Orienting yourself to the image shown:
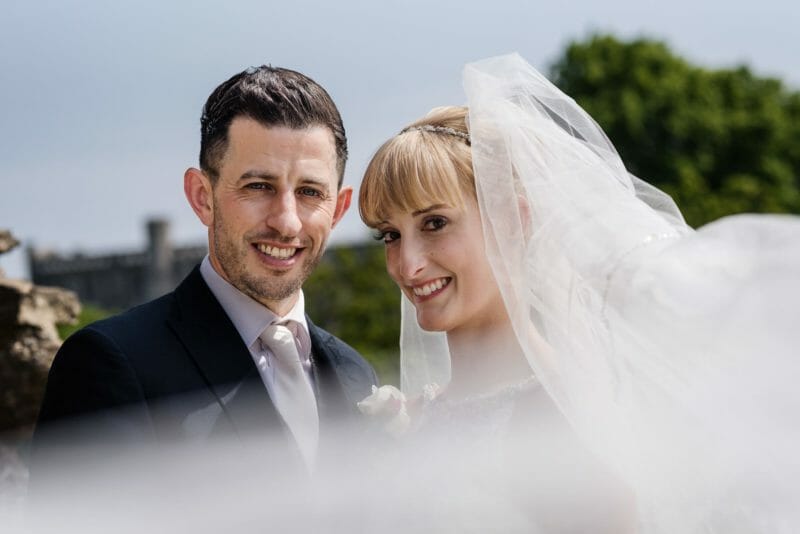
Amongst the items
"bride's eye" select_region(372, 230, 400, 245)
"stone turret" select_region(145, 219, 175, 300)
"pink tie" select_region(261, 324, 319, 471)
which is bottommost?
"stone turret" select_region(145, 219, 175, 300)

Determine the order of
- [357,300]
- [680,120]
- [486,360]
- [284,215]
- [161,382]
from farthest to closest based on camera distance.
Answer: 1. [680,120]
2. [357,300]
3. [486,360]
4. [284,215]
5. [161,382]

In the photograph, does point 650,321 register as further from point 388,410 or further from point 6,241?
point 6,241

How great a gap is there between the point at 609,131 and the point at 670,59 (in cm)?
499

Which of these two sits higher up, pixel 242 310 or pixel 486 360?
pixel 242 310

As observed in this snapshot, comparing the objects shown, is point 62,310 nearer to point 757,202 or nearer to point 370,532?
point 370,532

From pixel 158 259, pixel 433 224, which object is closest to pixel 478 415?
pixel 433 224

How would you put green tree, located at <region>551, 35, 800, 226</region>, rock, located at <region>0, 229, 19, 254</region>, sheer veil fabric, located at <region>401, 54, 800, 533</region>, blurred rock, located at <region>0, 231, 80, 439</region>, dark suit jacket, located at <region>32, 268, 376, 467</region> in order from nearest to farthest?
sheer veil fabric, located at <region>401, 54, 800, 533</region> → dark suit jacket, located at <region>32, 268, 376, 467</region> → rock, located at <region>0, 229, 19, 254</region> → blurred rock, located at <region>0, 231, 80, 439</region> → green tree, located at <region>551, 35, 800, 226</region>

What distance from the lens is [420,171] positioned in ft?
11.3

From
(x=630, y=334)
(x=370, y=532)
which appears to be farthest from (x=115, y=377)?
(x=630, y=334)

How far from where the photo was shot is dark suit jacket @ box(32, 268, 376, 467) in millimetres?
3182

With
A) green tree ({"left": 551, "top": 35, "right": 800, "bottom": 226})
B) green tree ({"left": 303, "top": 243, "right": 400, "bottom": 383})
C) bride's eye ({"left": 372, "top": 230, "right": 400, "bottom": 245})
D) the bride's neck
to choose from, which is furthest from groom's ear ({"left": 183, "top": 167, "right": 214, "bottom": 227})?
green tree ({"left": 551, "top": 35, "right": 800, "bottom": 226})

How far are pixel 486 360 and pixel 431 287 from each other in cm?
Answer: 30

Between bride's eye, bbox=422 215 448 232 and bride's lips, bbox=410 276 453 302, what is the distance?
0.16m

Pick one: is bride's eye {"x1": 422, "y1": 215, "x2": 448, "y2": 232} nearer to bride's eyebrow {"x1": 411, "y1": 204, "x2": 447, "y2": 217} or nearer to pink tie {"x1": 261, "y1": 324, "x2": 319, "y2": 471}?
bride's eyebrow {"x1": 411, "y1": 204, "x2": 447, "y2": 217}
